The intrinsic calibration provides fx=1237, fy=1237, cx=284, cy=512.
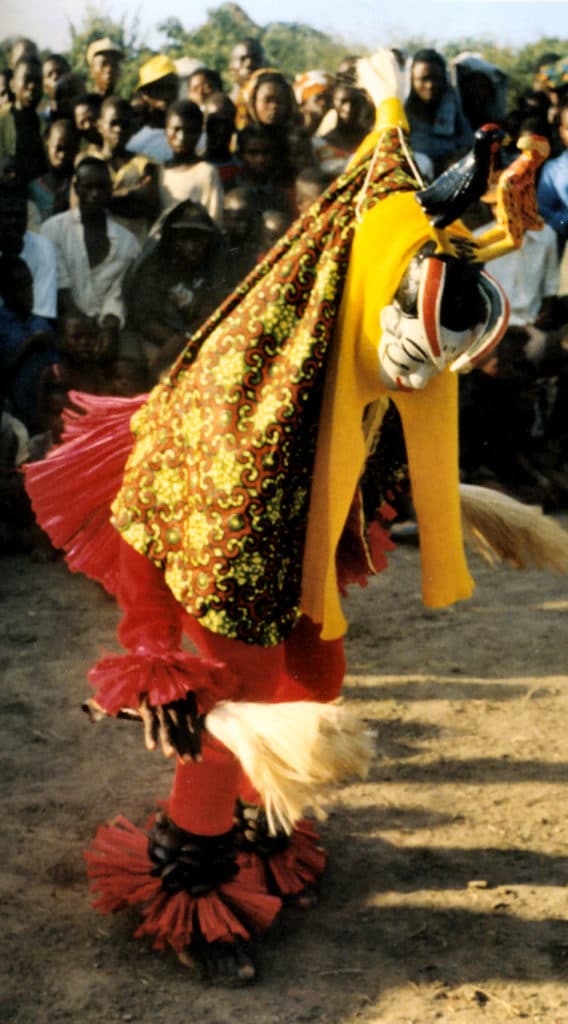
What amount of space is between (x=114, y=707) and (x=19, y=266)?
380 centimetres

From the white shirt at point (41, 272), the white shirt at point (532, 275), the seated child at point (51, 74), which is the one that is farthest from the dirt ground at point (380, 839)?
the seated child at point (51, 74)

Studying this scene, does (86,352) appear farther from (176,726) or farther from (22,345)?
(176,726)

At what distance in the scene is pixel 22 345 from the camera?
562cm

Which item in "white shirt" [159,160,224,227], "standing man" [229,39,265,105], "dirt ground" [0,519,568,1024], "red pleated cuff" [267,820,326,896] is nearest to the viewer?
"dirt ground" [0,519,568,1024]

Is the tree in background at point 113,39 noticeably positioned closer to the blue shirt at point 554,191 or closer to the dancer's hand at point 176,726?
the blue shirt at point 554,191

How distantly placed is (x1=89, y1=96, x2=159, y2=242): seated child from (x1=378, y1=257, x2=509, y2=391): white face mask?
165 inches

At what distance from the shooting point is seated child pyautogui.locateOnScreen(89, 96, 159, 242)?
619 cm

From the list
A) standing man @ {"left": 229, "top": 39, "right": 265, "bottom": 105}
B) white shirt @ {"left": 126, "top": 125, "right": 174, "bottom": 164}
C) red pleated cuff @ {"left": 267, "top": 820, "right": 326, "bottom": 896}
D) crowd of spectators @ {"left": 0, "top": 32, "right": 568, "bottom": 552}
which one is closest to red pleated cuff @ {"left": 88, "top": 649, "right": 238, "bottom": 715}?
red pleated cuff @ {"left": 267, "top": 820, "right": 326, "bottom": 896}

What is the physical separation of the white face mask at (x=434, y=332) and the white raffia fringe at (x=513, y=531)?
0.81 meters

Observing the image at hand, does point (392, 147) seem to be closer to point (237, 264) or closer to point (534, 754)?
point (534, 754)

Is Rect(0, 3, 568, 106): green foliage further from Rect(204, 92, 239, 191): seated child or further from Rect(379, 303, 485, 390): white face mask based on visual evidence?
Rect(379, 303, 485, 390): white face mask

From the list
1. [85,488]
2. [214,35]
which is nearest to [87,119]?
[214,35]

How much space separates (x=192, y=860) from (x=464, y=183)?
1.49 meters

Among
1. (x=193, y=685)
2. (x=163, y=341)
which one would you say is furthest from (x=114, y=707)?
(x=163, y=341)
